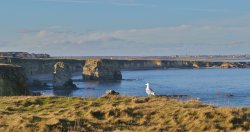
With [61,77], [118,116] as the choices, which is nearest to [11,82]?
[118,116]

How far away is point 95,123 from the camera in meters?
25.2

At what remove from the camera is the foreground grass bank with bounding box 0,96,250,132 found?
79.2 ft

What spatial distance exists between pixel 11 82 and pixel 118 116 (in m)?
42.7

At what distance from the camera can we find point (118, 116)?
27.0 meters

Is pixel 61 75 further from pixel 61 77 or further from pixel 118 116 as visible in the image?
pixel 118 116

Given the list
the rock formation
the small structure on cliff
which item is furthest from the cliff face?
the rock formation

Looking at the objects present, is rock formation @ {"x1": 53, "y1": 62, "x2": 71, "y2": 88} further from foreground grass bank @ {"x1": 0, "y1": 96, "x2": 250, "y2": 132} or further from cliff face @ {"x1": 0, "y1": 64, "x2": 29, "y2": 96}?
foreground grass bank @ {"x1": 0, "y1": 96, "x2": 250, "y2": 132}

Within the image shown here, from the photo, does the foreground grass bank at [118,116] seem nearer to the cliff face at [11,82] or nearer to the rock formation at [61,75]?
the cliff face at [11,82]

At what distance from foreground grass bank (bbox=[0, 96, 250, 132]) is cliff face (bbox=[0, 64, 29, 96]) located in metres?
31.5

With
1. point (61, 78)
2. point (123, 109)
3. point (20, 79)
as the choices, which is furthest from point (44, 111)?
point (61, 78)

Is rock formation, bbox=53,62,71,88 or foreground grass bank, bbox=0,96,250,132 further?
rock formation, bbox=53,62,71,88

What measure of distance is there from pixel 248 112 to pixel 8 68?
5067cm

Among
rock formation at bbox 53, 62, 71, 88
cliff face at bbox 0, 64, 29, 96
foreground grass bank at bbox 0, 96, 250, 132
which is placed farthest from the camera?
rock formation at bbox 53, 62, 71, 88

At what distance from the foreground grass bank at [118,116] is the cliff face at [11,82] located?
31510 mm
